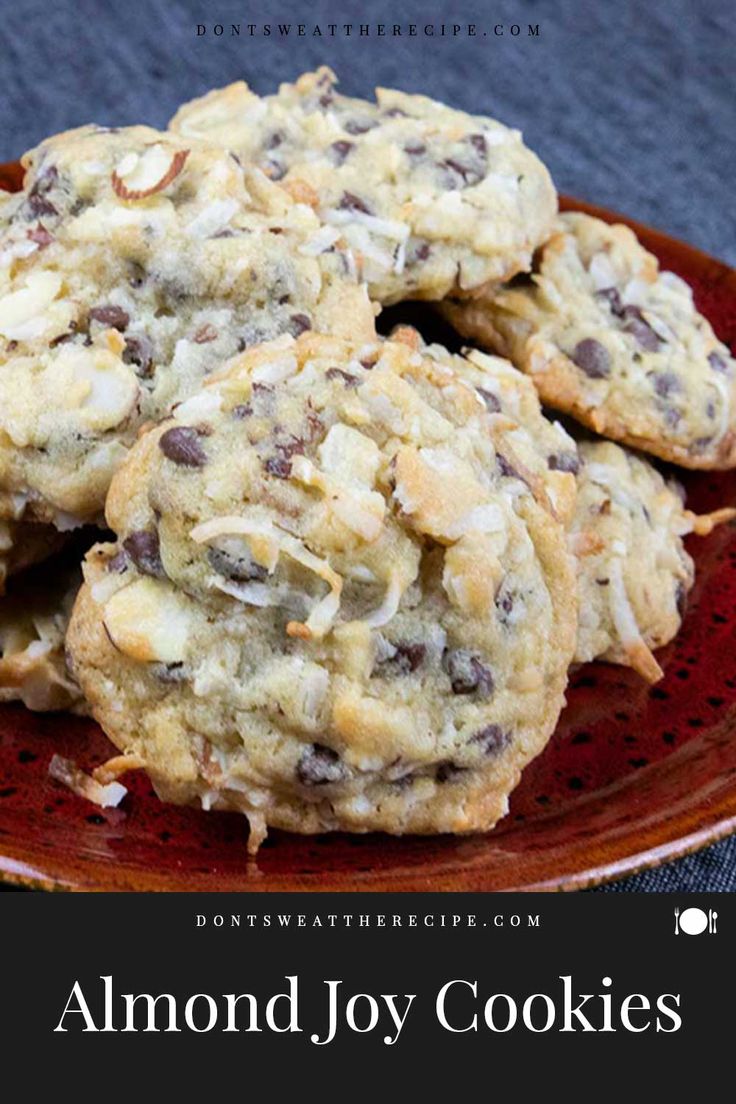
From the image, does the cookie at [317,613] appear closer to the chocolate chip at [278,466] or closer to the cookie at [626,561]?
the chocolate chip at [278,466]

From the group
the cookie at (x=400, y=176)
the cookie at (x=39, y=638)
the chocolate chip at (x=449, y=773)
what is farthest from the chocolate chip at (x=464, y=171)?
the chocolate chip at (x=449, y=773)

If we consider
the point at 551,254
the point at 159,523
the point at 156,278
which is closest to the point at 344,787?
the point at 159,523

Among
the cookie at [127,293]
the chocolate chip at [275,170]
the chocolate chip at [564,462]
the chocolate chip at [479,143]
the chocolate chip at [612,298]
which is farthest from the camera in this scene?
the chocolate chip at [612,298]

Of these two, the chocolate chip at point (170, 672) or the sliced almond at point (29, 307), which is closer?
the chocolate chip at point (170, 672)

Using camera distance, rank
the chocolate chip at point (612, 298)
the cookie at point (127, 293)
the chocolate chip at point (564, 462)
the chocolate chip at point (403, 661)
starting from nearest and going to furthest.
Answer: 1. the chocolate chip at point (403, 661)
2. the cookie at point (127, 293)
3. the chocolate chip at point (564, 462)
4. the chocolate chip at point (612, 298)

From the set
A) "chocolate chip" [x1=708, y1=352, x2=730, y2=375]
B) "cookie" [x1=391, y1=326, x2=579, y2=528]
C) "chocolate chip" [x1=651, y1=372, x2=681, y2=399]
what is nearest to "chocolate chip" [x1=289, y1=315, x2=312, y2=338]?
"cookie" [x1=391, y1=326, x2=579, y2=528]

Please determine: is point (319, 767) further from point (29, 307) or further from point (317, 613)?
point (29, 307)

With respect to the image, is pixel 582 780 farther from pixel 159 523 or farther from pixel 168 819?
pixel 159 523

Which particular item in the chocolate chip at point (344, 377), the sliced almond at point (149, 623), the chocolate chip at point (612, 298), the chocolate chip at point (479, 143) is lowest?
the sliced almond at point (149, 623)
